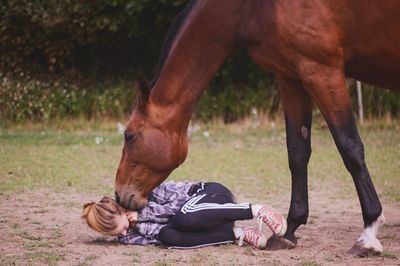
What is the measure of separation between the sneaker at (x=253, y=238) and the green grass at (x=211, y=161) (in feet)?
8.41

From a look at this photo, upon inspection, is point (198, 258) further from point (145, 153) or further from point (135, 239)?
point (145, 153)

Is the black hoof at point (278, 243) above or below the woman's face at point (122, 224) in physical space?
below

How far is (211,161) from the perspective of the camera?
11180 mm

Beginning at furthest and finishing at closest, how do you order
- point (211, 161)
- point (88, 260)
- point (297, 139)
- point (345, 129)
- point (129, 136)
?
1. point (211, 161)
2. point (297, 139)
3. point (129, 136)
4. point (345, 129)
5. point (88, 260)

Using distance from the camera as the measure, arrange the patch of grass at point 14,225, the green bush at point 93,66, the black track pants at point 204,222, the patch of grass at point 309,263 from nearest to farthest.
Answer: the patch of grass at point 309,263 < the black track pants at point 204,222 < the patch of grass at point 14,225 < the green bush at point 93,66

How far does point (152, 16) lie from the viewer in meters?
16.5

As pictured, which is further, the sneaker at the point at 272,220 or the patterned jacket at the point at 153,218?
the patterned jacket at the point at 153,218

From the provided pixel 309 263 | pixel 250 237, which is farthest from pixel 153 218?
pixel 309 263

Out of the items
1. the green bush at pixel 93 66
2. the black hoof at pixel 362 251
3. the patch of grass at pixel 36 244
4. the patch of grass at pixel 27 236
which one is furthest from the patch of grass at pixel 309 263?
the green bush at pixel 93 66

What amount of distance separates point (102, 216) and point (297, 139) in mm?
1566

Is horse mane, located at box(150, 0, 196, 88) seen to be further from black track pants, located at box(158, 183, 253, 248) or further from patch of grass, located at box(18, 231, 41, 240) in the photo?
patch of grass, located at box(18, 231, 41, 240)

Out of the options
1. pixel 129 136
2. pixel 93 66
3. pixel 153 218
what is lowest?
pixel 153 218

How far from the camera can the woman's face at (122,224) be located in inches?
223

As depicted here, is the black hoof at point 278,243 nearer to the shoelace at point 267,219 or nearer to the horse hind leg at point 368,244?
the shoelace at point 267,219
